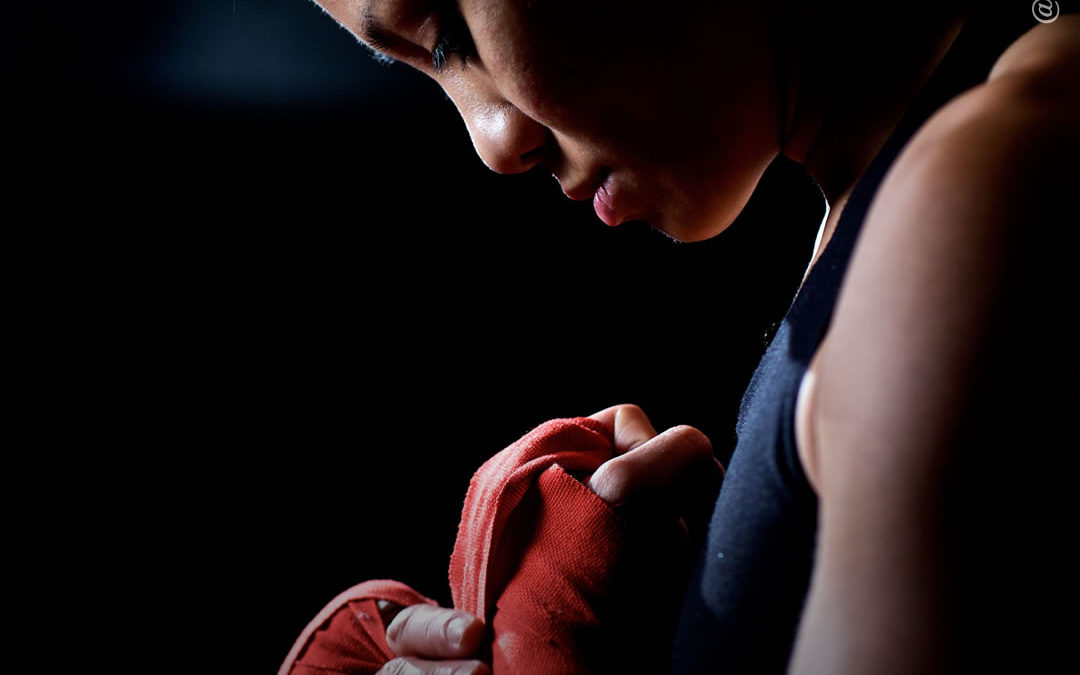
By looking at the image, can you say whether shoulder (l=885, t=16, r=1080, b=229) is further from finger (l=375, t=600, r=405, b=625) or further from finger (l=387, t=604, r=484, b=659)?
finger (l=375, t=600, r=405, b=625)

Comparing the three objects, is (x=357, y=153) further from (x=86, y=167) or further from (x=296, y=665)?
(x=296, y=665)

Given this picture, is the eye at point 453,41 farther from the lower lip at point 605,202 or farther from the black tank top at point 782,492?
the black tank top at point 782,492

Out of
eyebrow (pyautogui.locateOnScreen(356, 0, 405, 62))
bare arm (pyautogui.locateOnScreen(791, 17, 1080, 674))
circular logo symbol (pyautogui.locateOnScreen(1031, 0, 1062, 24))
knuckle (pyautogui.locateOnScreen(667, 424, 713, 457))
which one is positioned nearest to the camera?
bare arm (pyautogui.locateOnScreen(791, 17, 1080, 674))

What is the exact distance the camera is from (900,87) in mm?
384

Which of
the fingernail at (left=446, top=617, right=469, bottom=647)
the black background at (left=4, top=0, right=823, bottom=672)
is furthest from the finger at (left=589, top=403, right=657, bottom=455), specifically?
the black background at (left=4, top=0, right=823, bottom=672)

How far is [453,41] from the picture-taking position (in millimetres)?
417

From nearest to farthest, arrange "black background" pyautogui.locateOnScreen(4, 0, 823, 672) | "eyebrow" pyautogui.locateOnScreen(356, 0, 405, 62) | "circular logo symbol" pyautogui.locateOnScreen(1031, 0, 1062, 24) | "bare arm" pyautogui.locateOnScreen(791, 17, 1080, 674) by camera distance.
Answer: "bare arm" pyautogui.locateOnScreen(791, 17, 1080, 674), "circular logo symbol" pyautogui.locateOnScreen(1031, 0, 1062, 24), "eyebrow" pyautogui.locateOnScreen(356, 0, 405, 62), "black background" pyautogui.locateOnScreen(4, 0, 823, 672)

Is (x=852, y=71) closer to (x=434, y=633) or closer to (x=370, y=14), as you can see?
(x=370, y=14)

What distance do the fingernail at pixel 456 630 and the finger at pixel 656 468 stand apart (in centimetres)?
14

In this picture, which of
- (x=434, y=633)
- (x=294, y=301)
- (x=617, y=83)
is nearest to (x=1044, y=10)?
(x=617, y=83)

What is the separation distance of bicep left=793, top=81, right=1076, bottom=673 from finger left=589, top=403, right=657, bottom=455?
391mm

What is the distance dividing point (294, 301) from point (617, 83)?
2.01 ft

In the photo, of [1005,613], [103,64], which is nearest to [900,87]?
[1005,613]

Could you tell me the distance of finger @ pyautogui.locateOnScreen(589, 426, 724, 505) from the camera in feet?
1.60
